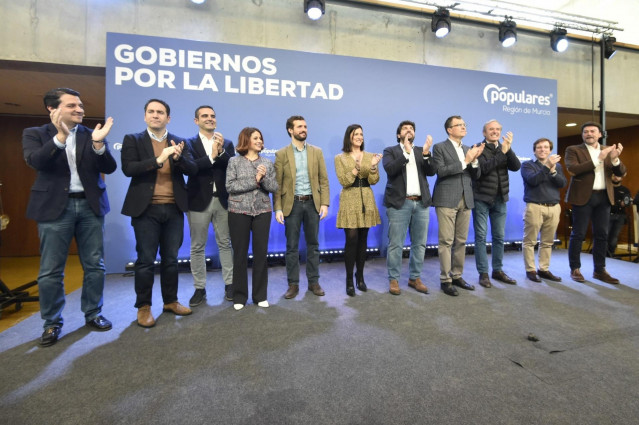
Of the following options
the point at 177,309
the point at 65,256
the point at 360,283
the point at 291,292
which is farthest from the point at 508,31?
the point at 65,256

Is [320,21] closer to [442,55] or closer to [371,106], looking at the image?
[371,106]

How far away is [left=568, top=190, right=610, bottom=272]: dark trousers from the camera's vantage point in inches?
142

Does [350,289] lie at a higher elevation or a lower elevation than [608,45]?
lower

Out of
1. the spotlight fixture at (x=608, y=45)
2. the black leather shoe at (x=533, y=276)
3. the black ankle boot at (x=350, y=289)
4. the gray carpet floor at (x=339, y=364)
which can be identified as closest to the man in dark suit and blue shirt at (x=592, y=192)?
the black leather shoe at (x=533, y=276)

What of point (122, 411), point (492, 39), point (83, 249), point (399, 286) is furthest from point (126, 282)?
point (492, 39)

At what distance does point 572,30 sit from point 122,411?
8147mm

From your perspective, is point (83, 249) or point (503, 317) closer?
point (83, 249)

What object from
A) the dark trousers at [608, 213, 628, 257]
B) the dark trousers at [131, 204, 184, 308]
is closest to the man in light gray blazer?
Answer: the dark trousers at [131, 204, 184, 308]

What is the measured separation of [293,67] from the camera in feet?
14.1

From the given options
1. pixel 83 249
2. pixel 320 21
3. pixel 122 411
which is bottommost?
pixel 122 411

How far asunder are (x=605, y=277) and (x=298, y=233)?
358 cm

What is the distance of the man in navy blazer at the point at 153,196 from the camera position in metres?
2.36

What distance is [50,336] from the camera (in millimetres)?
2111

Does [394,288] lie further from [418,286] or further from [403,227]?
[403,227]
